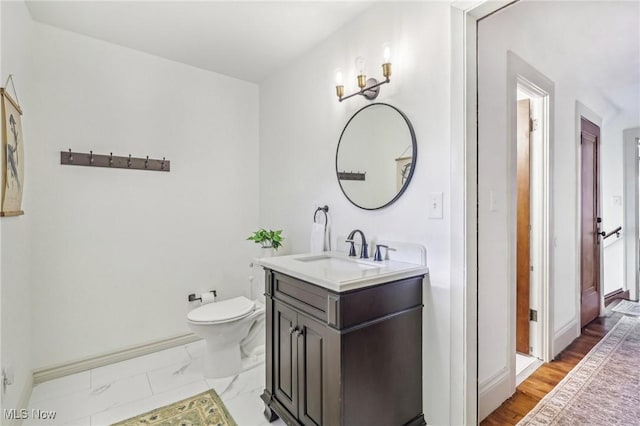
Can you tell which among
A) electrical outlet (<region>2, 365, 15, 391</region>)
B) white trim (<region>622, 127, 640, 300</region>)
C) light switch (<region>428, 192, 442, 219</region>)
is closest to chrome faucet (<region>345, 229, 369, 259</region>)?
light switch (<region>428, 192, 442, 219</region>)

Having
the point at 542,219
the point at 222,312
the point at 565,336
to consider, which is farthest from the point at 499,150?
the point at 222,312

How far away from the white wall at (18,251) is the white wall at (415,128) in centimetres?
177

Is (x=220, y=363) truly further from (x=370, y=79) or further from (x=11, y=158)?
(x=370, y=79)

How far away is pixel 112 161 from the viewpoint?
242 centimetres

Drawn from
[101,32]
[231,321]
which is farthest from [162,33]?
[231,321]

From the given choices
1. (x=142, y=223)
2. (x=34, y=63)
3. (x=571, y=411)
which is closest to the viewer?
(x=571, y=411)

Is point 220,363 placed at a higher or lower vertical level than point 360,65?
lower

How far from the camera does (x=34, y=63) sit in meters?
2.14

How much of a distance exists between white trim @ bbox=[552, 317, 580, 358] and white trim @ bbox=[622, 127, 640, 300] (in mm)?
1645

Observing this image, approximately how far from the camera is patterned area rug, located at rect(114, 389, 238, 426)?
173 centimetres

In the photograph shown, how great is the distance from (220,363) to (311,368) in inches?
43.1

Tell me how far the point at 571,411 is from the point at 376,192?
1.70 meters

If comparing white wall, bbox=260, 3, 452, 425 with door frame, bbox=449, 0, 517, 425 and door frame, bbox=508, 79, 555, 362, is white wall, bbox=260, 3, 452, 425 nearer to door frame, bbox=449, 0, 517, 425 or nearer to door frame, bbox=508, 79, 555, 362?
door frame, bbox=449, 0, 517, 425

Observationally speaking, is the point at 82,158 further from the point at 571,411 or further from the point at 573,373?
the point at 573,373
